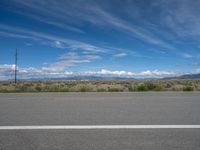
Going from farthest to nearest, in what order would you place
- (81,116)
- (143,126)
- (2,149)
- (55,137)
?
1. (81,116)
2. (143,126)
3. (55,137)
4. (2,149)

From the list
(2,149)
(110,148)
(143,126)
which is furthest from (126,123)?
(2,149)

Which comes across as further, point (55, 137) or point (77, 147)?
Answer: point (55, 137)

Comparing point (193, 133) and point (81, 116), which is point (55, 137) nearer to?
point (81, 116)

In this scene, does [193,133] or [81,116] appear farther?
[81,116]

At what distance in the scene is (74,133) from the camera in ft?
19.0

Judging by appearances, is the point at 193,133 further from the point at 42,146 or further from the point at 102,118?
the point at 42,146

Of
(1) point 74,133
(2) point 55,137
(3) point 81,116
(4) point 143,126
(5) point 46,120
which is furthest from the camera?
(3) point 81,116

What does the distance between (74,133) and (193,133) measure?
3.02m

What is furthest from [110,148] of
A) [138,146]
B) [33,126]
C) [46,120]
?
[46,120]

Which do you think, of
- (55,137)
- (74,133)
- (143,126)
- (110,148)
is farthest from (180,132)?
(55,137)

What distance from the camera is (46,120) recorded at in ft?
23.8

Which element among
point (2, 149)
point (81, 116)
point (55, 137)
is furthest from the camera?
point (81, 116)

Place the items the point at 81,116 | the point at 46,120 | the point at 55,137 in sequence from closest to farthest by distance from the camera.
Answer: the point at 55,137 → the point at 46,120 → the point at 81,116

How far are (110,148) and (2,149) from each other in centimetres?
220
